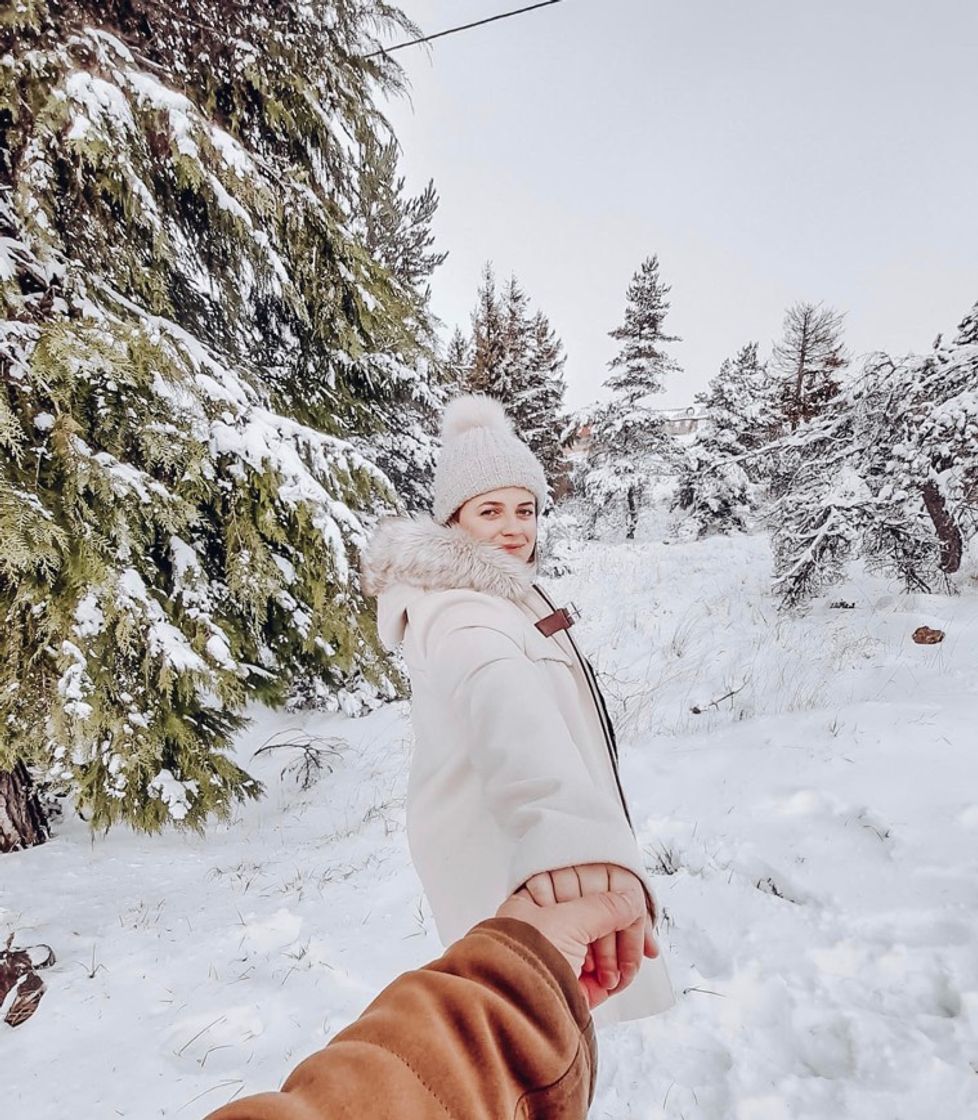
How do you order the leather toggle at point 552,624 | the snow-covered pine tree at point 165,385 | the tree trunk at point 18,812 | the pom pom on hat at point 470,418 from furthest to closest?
the tree trunk at point 18,812, the snow-covered pine tree at point 165,385, the pom pom on hat at point 470,418, the leather toggle at point 552,624

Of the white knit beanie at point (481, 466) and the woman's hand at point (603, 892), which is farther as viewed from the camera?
Result: the white knit beanie at point (481, 466)

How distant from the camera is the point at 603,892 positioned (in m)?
0.96

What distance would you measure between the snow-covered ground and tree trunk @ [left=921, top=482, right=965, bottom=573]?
6.77ft

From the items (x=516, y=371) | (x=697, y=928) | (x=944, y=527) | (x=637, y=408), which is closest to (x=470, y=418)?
(x=697, y=928)

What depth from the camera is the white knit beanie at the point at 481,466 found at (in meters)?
1.90

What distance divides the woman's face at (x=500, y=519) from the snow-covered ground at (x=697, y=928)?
56.2 inches

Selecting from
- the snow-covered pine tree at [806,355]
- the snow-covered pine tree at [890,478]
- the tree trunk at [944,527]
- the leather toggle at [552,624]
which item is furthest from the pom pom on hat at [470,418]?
the snow-covered pine tree at [806,355]

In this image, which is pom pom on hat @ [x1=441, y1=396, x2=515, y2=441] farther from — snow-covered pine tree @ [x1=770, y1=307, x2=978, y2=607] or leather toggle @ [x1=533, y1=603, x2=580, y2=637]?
snow-covered pine tree @ [x1=770, y1=307, x2=978, y2=607]

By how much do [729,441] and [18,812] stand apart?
22702 mm

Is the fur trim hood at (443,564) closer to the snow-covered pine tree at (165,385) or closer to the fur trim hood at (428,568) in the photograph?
the fur trim hood at (428,568)

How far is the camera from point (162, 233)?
2.97 m

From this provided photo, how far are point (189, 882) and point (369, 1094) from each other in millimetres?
3946

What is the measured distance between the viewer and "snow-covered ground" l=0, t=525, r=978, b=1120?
1763mm

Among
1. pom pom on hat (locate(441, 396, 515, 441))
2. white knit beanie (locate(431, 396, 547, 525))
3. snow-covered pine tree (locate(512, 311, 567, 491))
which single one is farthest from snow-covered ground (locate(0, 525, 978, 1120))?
snow-covered pine tree (locate(512, 311, 567, 491))
